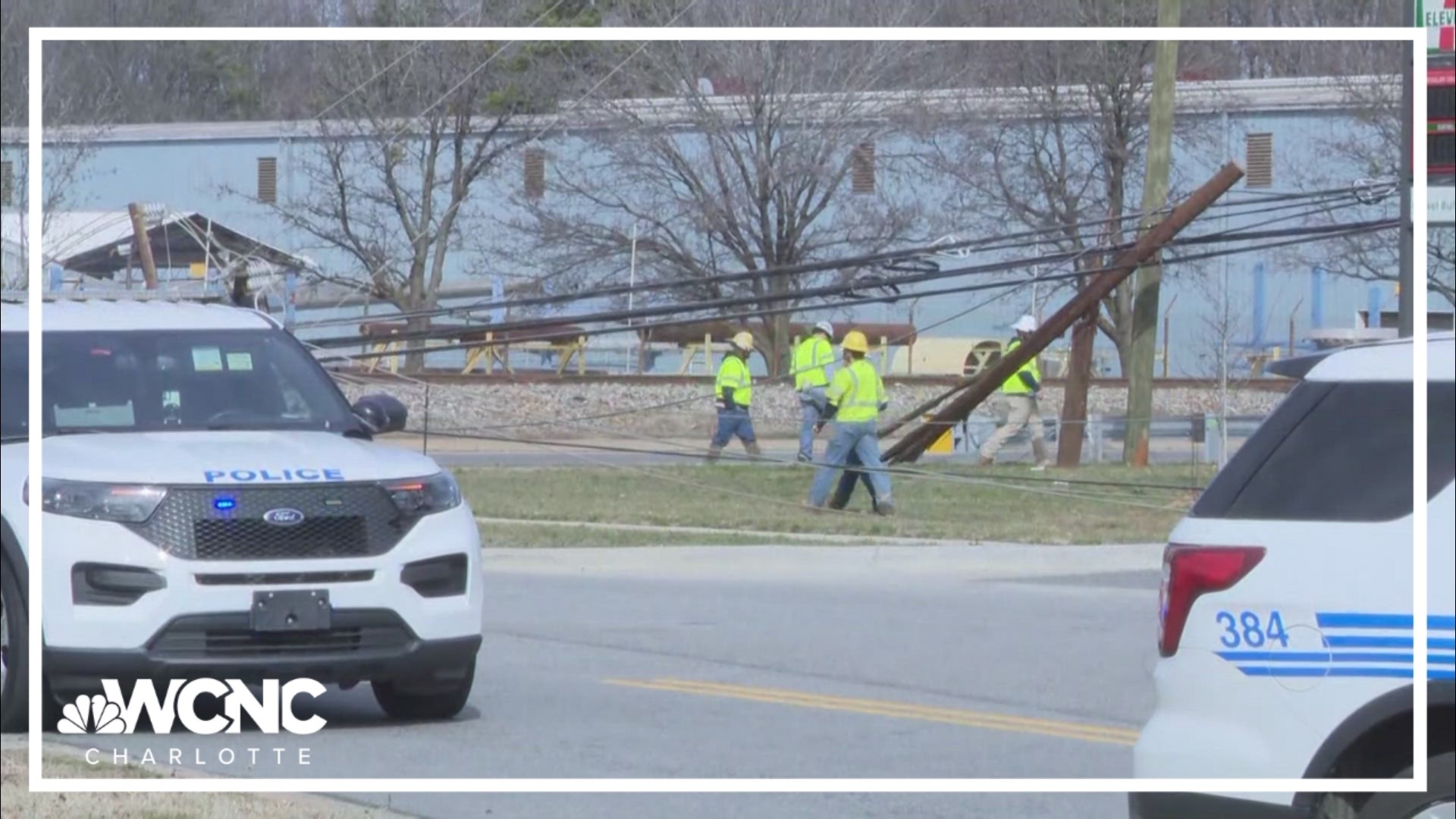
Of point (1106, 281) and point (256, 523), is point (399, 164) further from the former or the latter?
point (1106, 281)

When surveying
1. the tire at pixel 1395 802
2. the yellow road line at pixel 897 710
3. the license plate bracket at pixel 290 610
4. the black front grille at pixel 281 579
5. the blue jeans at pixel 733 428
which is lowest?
the yellow road line at pixel 897 710

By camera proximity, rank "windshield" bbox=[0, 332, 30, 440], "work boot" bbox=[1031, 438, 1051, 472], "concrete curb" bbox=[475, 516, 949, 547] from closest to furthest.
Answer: "windshield" bbox=[0, 332, 30, 440]
"work boot" bbox=[1031, 438, 1051, 472]
"concrete curb" bbox=[475, 516, 949, 547]

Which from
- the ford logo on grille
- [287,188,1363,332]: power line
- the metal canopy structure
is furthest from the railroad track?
the ford logo on grille

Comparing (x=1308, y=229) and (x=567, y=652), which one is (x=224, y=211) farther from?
(x=567, y=652)

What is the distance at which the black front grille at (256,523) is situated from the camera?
6555 millimetres

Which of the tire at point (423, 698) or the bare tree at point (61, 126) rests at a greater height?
the bare tree at point (61, 126)

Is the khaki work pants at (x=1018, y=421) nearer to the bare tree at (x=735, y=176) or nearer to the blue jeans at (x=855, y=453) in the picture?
the blue jeans at (x=855, y=453)

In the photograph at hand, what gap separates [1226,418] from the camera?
695 centimetres

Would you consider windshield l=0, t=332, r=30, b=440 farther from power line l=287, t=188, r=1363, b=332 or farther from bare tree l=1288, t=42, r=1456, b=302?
bare tree l=1288, t=42, r=1456, b=302

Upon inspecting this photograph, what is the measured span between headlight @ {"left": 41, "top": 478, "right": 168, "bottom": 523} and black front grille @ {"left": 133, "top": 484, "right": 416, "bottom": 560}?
0.12 ft

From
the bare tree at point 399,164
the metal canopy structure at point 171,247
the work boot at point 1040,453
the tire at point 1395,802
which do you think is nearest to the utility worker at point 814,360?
the work boot at point 1040,453

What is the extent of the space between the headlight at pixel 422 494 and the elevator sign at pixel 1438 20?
3.43 m

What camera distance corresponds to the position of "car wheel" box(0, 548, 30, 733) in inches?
283

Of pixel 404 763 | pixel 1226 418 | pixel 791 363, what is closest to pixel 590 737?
pixel 404 763
